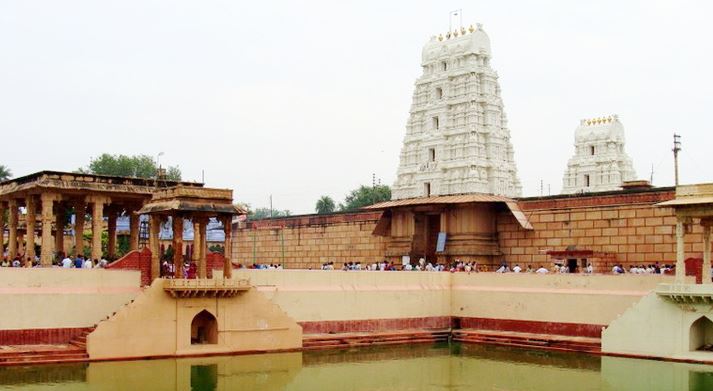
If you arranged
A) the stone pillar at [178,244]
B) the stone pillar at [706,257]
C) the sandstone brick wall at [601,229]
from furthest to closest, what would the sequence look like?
1. the sandstone brick wall at [601,229]
2. the stone pillar at [178,244]
3. the stone pillar at [706,257]

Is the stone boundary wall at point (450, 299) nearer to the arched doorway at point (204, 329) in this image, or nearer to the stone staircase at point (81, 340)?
the arched doorway at point (204, 329)

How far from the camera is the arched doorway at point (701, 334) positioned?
84.9ft

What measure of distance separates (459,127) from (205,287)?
58.2ft

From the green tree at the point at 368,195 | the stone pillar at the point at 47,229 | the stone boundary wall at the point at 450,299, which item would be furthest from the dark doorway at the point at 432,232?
the green tree at the point at 368,195

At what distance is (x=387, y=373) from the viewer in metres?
24.6

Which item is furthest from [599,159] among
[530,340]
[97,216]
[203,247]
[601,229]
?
[203,247]

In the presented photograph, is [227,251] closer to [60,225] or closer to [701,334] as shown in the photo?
[60,225]

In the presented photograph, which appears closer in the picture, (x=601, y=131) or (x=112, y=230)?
(x=112, y=230)

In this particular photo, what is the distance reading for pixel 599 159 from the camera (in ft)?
188

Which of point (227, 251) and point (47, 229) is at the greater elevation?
point (47, 229)

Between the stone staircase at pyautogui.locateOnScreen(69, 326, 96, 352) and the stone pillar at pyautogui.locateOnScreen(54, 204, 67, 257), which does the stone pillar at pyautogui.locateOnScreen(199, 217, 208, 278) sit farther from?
the stone pillar at pyautogui.locateOnScreen(54, 204, 67, 257)

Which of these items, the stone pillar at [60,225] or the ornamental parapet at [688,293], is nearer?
the ornamental parapet at [688,293]

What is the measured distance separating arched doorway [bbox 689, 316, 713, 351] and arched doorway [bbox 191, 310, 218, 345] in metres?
13.9

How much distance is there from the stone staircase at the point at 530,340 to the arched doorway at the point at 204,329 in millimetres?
9330
